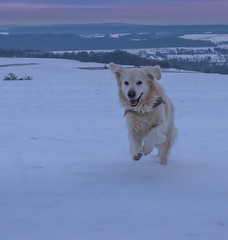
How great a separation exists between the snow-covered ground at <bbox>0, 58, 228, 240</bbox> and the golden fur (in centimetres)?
38

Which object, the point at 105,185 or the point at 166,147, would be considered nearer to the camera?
the point at 105,185

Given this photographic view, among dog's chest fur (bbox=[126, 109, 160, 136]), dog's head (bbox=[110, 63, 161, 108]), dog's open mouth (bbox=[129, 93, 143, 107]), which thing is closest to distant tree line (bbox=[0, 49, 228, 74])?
dog's head (bbox=[110, 63, 161, 108])

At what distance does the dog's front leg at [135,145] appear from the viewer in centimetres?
546

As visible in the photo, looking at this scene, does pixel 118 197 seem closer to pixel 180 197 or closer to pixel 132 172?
pixel 180 197

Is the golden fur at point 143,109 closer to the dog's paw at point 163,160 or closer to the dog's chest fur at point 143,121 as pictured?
the dog's chest fur at point 143,121

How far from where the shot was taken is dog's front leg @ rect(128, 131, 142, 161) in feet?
17.9

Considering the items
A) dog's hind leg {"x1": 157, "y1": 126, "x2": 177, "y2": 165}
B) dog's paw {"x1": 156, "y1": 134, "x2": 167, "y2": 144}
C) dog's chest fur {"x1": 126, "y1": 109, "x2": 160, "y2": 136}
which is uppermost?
dog's chest fur {"x1": 126, "y1": 109, "x2": 160, "y2": 136}

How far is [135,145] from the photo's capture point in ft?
18.1

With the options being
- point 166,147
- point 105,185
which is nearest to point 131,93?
point 166,147

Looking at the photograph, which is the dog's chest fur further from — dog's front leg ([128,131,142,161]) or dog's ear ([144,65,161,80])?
dog's ear ([144,65,161,80])

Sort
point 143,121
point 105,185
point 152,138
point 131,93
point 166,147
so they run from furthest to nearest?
point 166,147
point 143,121
point 152,138
point 131,93
point 105,185

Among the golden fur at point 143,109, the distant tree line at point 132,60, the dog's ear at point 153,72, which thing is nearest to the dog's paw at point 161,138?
the golden fur at point 143,109

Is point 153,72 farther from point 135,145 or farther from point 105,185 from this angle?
point 105,185

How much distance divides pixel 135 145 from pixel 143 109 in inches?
20.7
